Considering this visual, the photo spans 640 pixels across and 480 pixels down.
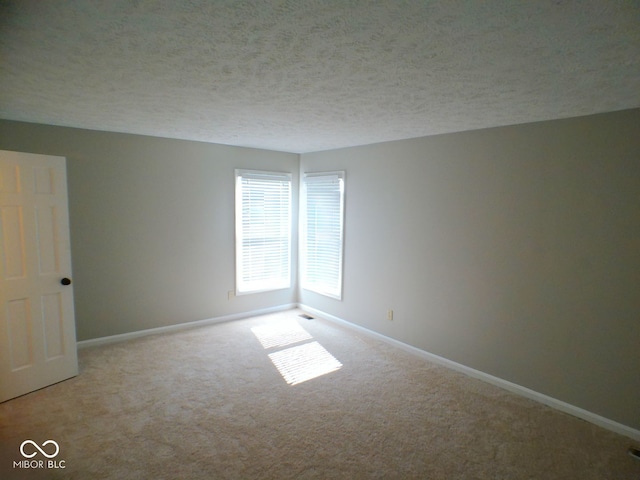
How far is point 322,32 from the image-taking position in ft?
4.84

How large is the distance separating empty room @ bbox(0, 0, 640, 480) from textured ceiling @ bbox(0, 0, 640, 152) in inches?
0.7

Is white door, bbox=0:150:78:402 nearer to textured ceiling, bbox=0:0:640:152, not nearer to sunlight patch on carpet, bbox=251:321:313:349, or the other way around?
textured ceiling, bbox=0:0:640:152

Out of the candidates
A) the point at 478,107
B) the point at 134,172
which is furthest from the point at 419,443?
the point at 134,172

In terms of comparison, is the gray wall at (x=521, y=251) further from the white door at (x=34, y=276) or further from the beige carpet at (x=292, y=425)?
the white door at (x=34, y=276)

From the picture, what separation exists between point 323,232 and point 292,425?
285 centimetres

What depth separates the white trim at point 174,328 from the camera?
3.93 metres

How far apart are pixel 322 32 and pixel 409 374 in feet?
10.3

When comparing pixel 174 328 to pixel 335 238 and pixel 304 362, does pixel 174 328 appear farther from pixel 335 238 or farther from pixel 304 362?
pixel 335 238

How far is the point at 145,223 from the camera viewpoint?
13.6 ft

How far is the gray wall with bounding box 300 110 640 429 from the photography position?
2.55 metres

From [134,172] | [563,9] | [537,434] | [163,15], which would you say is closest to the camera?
[563,9]

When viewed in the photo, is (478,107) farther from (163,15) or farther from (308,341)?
(308,341)

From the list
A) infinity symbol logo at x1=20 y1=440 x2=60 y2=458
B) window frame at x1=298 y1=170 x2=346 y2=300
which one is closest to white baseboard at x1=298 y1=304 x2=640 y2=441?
window frame at x1=298 y1=170 x2=346 y2=300

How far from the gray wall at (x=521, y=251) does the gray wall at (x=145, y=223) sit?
6.74 ft
